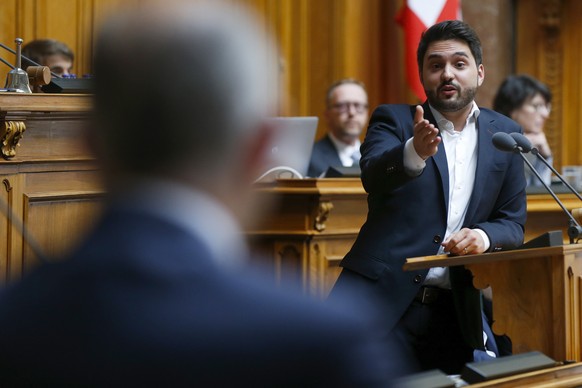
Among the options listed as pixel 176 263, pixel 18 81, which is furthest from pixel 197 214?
pixel 18 81

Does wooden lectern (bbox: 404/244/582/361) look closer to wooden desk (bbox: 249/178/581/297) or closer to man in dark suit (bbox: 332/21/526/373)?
man in dark suit (bbox: 332/21/526/373)

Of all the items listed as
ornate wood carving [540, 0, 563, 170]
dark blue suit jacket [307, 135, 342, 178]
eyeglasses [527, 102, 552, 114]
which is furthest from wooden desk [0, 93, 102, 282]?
ornate wood carving [540, 0, 563, 170]

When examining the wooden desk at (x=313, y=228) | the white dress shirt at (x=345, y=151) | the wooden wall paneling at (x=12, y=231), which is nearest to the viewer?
the wooden wall paneling at (x=12, y=231)

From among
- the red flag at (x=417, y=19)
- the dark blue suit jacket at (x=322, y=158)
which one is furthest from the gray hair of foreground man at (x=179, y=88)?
the red flag at (x=417, y=19)

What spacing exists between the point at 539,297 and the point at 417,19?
459cm

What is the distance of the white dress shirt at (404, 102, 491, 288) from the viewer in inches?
A: 136

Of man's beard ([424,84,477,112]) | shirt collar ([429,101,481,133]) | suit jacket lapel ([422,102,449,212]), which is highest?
man's beard ([424,84,477,112])

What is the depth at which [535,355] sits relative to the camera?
2990 mm

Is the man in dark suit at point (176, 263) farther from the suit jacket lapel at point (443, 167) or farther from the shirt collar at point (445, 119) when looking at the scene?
the shirt collar at point (445, 119)

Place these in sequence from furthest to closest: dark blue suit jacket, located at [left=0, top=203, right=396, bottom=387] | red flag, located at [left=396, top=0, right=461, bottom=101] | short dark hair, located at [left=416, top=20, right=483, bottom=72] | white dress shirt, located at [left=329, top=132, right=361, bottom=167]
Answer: red flag, located at [left=396, top=0, right=461, bottom=101], white dress shirt, located at [left=329, top=132, right=361, bottom=167], short dark hair, located at [left=416, top=20, right=483, bottom=72], dark blue suit jacket, located at [left=0, top=203, right=396, bottom=387]

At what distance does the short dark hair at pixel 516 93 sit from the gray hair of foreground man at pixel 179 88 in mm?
5274

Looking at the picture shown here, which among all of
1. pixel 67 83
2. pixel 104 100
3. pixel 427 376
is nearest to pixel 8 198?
pixel 67 83

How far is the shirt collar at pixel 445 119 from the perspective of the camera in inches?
139

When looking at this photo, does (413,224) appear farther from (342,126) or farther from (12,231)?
(342,126)
